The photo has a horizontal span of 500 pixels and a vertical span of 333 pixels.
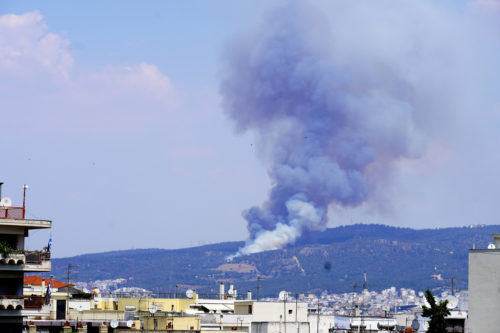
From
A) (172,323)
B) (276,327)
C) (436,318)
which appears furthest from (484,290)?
(276,327)

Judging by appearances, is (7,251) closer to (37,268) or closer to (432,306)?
(37,268)

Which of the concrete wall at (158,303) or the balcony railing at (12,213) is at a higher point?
the balcony railing at (12,213)

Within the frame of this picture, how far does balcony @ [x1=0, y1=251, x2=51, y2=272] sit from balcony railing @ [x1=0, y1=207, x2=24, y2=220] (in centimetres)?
144

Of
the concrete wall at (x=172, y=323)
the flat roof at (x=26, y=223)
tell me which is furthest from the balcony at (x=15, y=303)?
the concrete wall at (x=172, y=323)

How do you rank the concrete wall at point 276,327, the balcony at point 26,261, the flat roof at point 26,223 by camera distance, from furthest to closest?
the concrete wall at point 276,327 < the flat roof at point 26,223 < the balcony at point 26,261

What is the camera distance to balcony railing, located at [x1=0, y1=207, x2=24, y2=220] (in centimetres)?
4281

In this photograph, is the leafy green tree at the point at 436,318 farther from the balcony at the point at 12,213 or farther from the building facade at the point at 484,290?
the balcony at the point at 12,213

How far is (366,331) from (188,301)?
1474 centimetres

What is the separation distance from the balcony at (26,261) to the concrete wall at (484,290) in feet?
52.8

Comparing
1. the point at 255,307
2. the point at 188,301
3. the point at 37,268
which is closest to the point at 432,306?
the point at 37,268

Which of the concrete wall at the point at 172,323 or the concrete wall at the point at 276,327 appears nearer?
the concrete wall at the point at 172,323

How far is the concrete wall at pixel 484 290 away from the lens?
40188 mm

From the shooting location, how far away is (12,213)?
42906 mm

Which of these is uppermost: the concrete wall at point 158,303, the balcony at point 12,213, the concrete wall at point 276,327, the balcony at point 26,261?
the balcony at point 12,213
